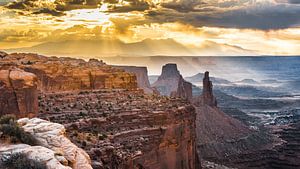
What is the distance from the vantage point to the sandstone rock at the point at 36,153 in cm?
1934

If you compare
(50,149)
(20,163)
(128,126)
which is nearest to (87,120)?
(128,126)

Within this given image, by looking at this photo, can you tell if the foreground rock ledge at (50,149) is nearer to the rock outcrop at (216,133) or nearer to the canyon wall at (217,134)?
the canyon wall at (217,134)

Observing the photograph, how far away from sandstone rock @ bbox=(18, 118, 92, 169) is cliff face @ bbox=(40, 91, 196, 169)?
7783 mm

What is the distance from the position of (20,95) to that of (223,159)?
70893mm

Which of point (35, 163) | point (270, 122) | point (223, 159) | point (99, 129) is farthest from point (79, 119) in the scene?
point (270, 122)

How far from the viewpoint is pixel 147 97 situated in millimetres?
54781

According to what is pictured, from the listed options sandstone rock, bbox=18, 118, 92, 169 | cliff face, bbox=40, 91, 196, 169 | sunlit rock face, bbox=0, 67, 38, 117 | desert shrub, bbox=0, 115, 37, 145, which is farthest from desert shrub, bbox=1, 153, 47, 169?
sunlit rock face, bbox=0, 67, 38, 117

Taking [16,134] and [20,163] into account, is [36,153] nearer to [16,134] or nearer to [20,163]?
[20,163]

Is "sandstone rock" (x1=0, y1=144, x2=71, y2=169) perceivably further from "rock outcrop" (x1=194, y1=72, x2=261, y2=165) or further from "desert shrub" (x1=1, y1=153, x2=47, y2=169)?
"rock outcrop" (x1=194, y1=72, x2=261, y2=165)

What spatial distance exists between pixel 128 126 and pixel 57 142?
2149 cm

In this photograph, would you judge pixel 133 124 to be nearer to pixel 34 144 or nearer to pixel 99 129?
pixel 99 129

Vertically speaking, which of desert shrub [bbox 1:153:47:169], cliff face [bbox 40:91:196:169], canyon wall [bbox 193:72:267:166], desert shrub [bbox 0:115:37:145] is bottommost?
canyon wall [bbox 193:72:267:166]

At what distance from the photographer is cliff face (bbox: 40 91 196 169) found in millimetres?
35159

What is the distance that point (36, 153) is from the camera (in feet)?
65.0
